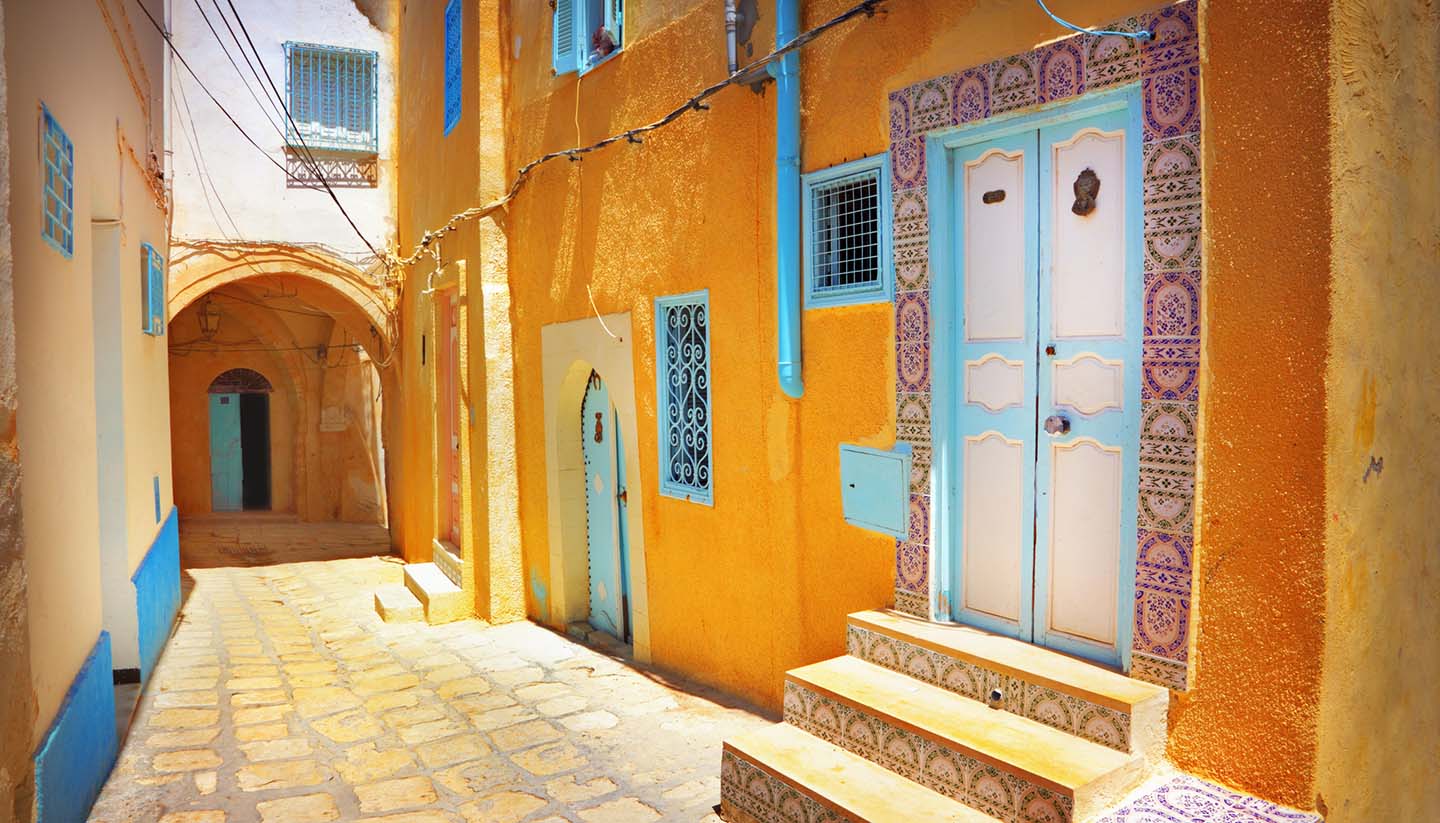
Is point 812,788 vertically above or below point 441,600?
above

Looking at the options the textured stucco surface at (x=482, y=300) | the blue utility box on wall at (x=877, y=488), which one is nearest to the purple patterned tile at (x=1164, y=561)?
the blue utility box on wall at (x=877, y=488)

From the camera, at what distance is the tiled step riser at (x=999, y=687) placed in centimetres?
352

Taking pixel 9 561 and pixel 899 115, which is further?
pixel 899 115

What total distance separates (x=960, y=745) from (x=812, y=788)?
61 centimetres

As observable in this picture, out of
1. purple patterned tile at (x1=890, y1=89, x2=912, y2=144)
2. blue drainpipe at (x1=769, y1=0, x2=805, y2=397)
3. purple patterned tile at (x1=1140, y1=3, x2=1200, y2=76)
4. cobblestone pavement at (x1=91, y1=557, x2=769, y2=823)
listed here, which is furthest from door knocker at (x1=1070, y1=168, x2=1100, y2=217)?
cobblestone pavement at (x1=91, y1=557, x2=769, y2=823)

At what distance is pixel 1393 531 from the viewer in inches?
137

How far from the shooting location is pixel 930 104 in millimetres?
4449

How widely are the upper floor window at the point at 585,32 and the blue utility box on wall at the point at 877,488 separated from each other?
3632 millimetres

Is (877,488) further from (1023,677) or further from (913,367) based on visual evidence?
(1023,677)

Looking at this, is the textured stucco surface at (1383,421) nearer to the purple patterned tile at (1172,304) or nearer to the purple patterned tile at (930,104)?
the purple patterned tile at (1172,304)

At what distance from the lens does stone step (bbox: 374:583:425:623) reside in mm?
8883

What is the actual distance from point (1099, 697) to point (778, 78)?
3.44m

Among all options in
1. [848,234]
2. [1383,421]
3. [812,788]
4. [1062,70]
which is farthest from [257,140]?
[1383,421]

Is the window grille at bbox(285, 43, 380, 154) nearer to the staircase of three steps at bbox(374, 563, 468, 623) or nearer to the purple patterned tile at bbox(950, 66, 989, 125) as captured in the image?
the staircase of three steps at bbox(374, 563, 468, 623)
